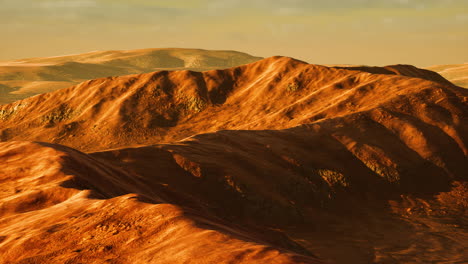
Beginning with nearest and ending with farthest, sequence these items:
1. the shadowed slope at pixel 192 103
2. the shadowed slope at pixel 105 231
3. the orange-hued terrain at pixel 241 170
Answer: the shadowed slope at pixel 105 231, the orange-hued terrain at pixel 241 170, the shadowed slope at pixel 192 103

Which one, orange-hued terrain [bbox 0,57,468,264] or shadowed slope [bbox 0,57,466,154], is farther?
shadowed slope [bbox 0,57,466,154]

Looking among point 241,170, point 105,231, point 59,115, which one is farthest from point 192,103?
point 105,231

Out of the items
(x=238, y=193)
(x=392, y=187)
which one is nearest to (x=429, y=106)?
(x=392, y=187)

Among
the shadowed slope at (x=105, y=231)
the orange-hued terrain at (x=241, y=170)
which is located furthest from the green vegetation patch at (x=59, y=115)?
the shadowed slope at (x=105, y=231)

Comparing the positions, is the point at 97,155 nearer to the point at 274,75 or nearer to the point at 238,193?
the point at 238,193

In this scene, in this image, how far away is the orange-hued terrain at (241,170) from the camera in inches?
414

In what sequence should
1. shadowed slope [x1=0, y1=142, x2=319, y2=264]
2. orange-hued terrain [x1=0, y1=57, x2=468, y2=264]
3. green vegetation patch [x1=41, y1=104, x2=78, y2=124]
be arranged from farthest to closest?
green vegetation patch [x1=41, y1=104, x2=78, y2=124] < orange-hued terrain [x1=0, y1=57, x2=468, y2=264] < shadowed slope [x1=0, y1=142, x2=319, y2=264]

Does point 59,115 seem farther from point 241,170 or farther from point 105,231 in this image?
point 105,231

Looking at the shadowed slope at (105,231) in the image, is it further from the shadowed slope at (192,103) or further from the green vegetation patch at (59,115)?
the green vegetation patch at (59,115)

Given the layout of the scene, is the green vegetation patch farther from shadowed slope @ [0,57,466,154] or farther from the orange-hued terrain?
the orange-hued terrain

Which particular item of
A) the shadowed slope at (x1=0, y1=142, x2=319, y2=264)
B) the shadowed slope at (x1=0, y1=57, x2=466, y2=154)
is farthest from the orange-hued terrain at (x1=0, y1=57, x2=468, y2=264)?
the shadowed slope at (x1=0, y1=57, x2=466, y2=154)

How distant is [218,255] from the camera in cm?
877

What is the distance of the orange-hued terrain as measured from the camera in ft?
34.5

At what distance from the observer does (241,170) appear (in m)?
Answer: 24.8
